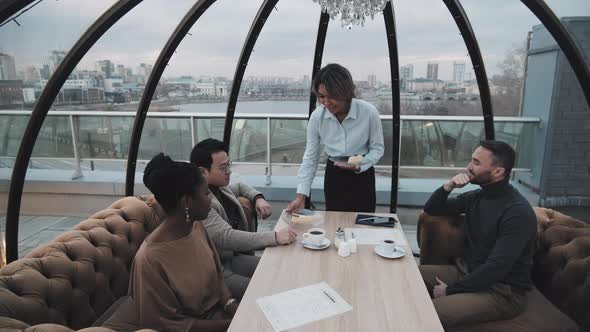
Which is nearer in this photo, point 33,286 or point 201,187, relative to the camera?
point 33,286

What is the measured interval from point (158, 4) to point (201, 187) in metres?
2.35

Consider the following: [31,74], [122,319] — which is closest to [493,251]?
[122,319]

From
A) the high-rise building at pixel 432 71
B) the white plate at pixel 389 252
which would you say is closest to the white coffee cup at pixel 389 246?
the white plate at pixel 389 252

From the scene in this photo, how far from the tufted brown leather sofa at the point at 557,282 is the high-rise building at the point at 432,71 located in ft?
7.59

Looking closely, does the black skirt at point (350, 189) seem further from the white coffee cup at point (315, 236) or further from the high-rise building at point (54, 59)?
the high-rise building at point (54, 59)

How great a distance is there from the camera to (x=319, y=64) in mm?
4375

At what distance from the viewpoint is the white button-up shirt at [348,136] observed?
10.5 ft

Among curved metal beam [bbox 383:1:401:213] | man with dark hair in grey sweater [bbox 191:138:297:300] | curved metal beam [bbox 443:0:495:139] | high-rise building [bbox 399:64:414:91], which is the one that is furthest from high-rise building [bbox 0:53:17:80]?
curved metal beam [bbox 443:0:495:139]

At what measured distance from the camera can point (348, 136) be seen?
324 centimetres

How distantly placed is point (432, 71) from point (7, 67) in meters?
4.61

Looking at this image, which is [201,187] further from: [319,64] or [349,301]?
[319,64]

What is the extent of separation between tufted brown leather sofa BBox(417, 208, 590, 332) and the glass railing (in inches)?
123

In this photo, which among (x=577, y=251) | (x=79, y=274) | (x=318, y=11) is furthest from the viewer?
(x=318, y=11)

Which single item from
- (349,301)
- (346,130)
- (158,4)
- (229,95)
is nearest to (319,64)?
(229,95)
